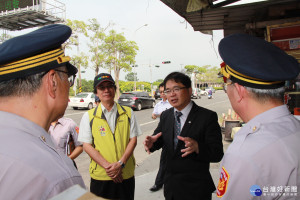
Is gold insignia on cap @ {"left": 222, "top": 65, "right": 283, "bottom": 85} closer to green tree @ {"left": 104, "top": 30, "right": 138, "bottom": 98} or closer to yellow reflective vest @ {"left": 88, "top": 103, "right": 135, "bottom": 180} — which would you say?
yellow reflective vest @ {"left": 88, "top": 103, "right": 135, "bottom": 180}

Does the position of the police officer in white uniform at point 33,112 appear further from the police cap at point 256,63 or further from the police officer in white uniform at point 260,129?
the police cap at point 256,63

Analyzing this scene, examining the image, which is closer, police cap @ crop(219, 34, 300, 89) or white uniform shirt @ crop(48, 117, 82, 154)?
police cap @ crop(219, 34, 300, 89)

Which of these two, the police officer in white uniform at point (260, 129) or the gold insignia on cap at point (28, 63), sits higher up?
the gold insignia on cap at point (28, 63)

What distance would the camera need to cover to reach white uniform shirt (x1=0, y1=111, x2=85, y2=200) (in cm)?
63

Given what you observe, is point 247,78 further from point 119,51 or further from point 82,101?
point 119,51

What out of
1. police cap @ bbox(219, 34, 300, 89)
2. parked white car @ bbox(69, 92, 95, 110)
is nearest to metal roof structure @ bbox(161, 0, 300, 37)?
police cap @ bbox(219, 34, 300, 89)

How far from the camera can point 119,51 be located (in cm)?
3044

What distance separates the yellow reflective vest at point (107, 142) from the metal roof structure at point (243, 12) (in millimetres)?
1645

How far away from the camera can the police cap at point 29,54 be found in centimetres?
85

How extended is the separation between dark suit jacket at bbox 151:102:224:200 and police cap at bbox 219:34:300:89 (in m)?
1.02

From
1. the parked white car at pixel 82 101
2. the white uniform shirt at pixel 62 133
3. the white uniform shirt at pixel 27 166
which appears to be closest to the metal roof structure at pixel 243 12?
the white uniform shirt at pixel 62 133

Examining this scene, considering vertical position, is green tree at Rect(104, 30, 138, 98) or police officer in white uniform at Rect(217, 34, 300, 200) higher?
green tree at Rect(104, 30, 138, 98)

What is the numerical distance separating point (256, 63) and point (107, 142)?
1866 millimetres

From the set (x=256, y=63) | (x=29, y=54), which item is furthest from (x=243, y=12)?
(x=29, y=54)
